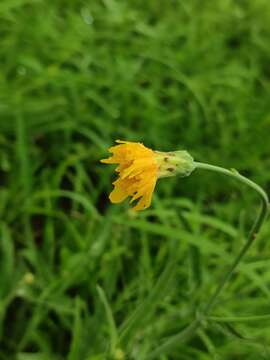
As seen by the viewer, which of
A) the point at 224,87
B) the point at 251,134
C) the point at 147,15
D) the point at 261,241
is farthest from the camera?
the point at 147,15

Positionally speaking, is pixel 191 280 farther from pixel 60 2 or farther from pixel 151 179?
pixel 60 2

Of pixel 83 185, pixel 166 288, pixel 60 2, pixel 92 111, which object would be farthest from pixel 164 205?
pixel 60 2

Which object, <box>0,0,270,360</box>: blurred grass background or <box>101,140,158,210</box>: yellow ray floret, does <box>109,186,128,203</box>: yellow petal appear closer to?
<box>101,140,158,210</box>: yellow ray floret

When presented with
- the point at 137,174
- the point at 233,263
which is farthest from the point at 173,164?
the point at 233,263

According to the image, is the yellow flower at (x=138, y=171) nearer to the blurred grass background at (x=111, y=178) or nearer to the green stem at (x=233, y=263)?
the green stem at (x=233, y=263)

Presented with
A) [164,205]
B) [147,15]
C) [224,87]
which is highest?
[147,15]

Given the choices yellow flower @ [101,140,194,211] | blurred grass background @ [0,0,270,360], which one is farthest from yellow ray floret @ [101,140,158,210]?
blurred grass background @ [0,0,270,360]
